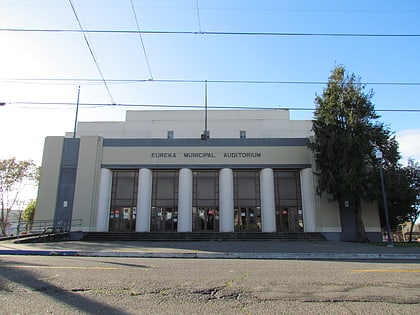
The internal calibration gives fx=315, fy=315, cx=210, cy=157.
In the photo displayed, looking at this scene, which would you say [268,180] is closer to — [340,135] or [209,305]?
[340,135]

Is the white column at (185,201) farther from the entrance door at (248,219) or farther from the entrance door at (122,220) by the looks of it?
the entrance door at (122,220)

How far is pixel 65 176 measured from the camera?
29375 mm

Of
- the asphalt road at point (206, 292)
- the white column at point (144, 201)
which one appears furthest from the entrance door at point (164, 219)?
the asphalt road at point (206, 292)

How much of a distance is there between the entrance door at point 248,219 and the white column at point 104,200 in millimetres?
11981

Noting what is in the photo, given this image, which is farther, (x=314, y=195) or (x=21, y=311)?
(x=314, y=195)

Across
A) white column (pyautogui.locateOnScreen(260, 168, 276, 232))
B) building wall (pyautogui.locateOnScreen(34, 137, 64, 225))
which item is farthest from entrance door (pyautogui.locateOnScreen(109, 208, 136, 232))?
white column (pyautogui.locateOnScreen(260, 168, 276, 232))

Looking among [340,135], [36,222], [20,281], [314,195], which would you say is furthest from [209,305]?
[36,222]

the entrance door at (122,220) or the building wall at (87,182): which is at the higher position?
the building wall at (87,182)

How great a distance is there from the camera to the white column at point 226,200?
28.0 m

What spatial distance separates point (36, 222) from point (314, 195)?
81.1 ft

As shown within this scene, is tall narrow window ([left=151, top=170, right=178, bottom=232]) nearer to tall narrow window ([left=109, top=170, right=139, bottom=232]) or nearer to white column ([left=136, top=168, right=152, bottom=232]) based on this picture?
white column ([left=136, top=168, right=152, bottom=232])

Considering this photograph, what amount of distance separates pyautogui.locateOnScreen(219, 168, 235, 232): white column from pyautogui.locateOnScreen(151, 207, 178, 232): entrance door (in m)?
Result: 4.41

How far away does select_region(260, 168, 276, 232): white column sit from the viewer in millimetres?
28047

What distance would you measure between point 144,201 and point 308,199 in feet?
48.8
